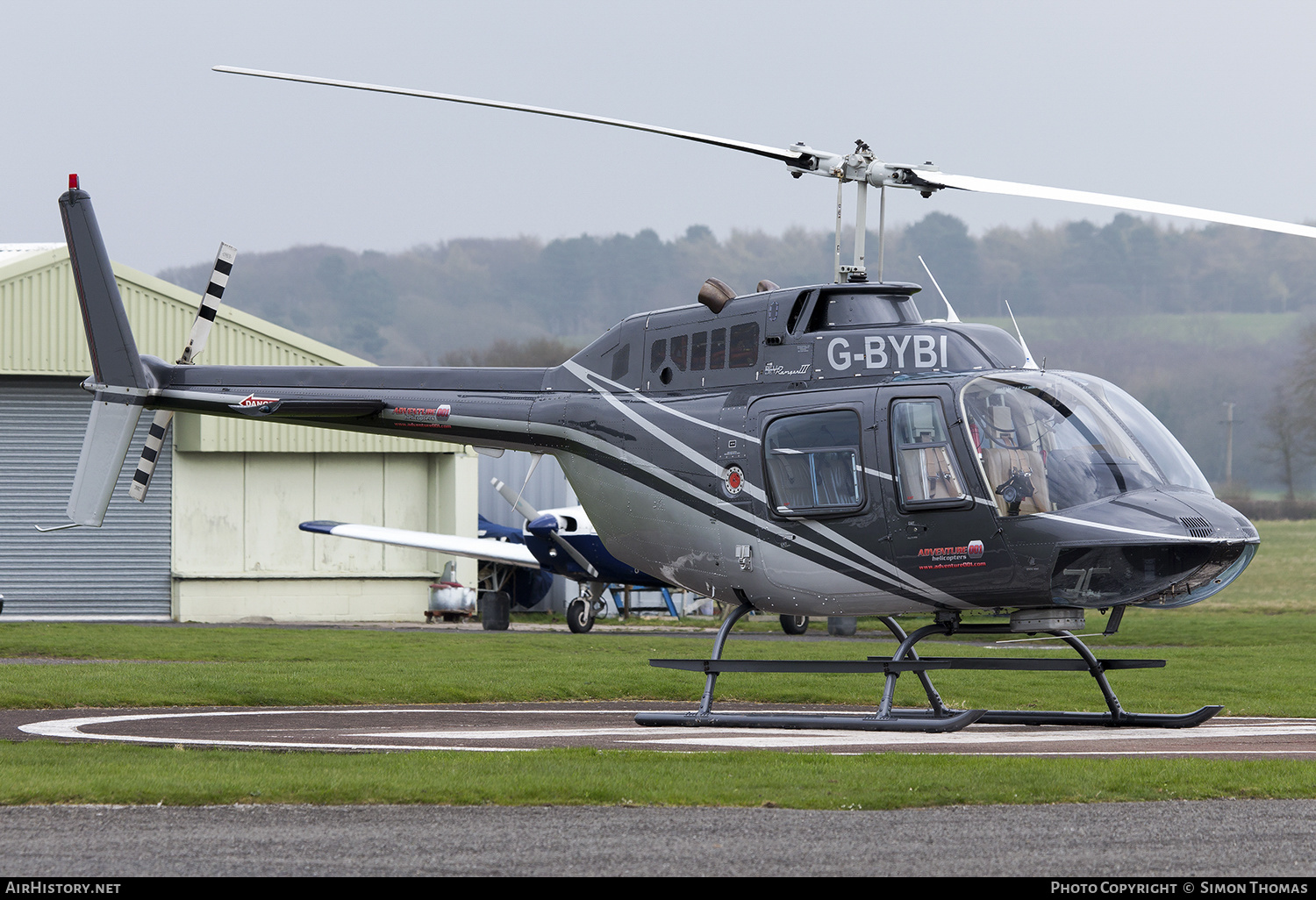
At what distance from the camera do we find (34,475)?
35.1m

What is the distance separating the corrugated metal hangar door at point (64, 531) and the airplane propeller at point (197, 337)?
17452 mm

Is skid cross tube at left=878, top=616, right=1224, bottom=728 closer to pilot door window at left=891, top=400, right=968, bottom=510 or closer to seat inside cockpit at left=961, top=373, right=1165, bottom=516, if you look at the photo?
pilot door window at left=891, top=400, right=968, bottom=510

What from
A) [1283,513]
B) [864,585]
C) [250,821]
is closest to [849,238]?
[1283,513]

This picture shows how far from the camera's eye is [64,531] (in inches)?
1411

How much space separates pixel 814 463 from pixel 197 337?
870cm

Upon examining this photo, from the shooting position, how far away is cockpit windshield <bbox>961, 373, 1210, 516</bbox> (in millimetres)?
12070

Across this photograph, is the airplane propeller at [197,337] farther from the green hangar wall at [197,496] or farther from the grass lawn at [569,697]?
the green hangar wall at [197,496]

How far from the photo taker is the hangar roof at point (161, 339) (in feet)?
113

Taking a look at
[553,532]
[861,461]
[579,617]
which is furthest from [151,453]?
[579,617]

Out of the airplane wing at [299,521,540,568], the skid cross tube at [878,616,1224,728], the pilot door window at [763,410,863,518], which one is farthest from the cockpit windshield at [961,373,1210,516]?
the airplane wing at [299,521,540,568]

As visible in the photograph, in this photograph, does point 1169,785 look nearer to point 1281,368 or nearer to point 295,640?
point 295,640

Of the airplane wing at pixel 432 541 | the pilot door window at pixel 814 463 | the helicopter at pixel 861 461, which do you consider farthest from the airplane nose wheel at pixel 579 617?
the pilot door window at pixel 814 463

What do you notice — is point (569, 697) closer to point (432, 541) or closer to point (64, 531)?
point (432, 541)

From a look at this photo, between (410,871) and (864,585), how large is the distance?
7158mm
